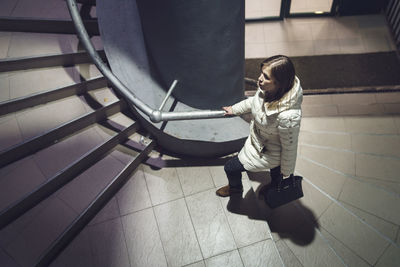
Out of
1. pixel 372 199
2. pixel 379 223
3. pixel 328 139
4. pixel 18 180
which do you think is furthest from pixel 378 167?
pixel 18 180

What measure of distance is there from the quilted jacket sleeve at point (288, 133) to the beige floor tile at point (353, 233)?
1.34 metres

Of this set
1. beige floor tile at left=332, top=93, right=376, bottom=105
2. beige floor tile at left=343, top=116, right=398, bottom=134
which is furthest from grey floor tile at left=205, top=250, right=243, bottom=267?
beige floor tile at left=332, top=93, right=376, bottom=105

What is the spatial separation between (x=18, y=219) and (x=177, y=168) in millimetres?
1514

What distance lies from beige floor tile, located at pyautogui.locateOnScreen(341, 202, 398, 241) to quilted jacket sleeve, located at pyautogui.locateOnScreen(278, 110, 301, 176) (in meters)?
1.55

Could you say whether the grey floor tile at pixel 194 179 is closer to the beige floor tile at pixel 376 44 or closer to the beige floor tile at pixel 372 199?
the beige floor tile at pixel 372 199

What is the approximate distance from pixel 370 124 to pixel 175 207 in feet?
10.0

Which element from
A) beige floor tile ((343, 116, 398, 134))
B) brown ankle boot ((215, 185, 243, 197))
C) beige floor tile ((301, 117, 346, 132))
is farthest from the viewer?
beige floor tile ((301, 117, 346, 132))

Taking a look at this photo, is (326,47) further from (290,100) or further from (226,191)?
(290,100)

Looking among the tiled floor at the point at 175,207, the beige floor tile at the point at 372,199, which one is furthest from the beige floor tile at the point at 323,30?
the beige floor tile at the point at 372,199

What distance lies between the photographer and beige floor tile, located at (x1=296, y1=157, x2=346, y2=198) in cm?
296

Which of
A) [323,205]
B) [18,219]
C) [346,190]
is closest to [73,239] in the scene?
[18,219]

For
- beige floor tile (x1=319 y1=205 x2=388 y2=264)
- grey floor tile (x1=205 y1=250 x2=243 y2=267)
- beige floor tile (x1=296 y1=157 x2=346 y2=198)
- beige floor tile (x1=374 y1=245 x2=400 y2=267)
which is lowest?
beige floor tile (x1=374 y1=245 x2=400 y2=267)

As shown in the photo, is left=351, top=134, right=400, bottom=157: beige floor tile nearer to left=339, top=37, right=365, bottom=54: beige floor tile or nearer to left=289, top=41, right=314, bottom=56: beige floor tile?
left=289, top=41, right=314, bottom=56: beige floor tile

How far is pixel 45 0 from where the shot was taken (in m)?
3.02
